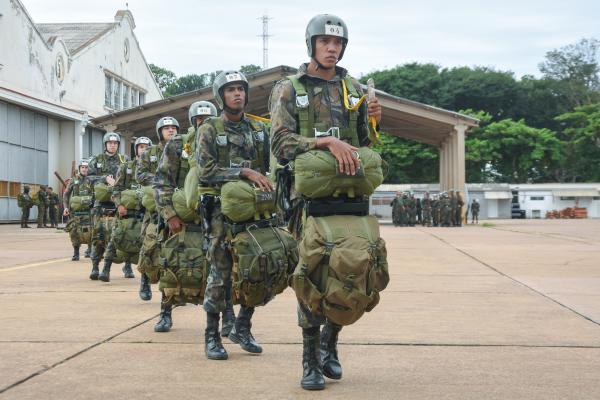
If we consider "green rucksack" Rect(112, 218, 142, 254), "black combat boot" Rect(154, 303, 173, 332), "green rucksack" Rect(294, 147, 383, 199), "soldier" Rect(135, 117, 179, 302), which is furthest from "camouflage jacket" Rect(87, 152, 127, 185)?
"green rucksack" Rect(294, 147, 383, 199)

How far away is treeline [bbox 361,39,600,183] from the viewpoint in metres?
64.2

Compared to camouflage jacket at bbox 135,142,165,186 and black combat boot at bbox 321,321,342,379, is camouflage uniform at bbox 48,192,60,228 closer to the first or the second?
camouflage jacket at bbox 135,142,165,186

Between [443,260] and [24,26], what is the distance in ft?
88.8

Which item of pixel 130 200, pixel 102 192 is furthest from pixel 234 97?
pixel 102 192

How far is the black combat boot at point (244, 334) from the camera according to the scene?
6.00 metres

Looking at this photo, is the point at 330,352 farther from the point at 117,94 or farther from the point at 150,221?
the point at 117,94

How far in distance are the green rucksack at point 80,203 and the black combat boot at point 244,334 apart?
851 cm

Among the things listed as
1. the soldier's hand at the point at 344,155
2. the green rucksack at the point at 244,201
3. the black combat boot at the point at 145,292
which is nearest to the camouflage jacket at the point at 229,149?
the green rucksack at the point at 244,201

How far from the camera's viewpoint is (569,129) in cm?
6638

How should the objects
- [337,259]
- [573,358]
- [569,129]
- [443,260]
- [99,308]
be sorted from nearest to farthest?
[337,259] → [573,358] → [99,308] → [443,260] → [569,129]

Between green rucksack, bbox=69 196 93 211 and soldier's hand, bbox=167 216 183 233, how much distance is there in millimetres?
7741

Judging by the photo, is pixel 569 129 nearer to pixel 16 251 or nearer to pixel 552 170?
pixel 552 170

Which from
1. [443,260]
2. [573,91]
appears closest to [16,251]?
[443,260]

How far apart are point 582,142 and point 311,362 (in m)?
65.3
